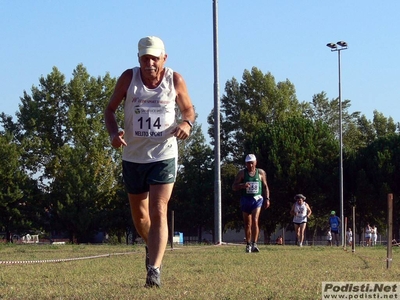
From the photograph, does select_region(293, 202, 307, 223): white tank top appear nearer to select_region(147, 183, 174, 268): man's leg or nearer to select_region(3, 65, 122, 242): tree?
select_region(147, 183, 174, 268): man's leg

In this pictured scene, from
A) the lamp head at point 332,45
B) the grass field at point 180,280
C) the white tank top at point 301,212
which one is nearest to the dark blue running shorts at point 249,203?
the grass field at point 180,280

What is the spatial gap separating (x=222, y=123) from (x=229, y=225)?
11304 millimetres

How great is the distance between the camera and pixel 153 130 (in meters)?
7.50

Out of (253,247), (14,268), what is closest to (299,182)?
(253,247)

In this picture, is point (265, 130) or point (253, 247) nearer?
point (253, 247)

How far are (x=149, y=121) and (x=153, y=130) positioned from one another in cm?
9

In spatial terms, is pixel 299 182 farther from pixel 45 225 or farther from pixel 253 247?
pixel 253 247

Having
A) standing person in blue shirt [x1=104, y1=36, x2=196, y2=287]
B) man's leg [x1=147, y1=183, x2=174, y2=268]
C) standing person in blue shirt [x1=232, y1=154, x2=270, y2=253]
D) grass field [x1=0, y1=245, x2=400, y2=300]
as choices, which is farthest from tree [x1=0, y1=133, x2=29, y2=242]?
man's leg [x1=147, y1=183, x2=174, y2=268]

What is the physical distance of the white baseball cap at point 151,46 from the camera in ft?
24.6

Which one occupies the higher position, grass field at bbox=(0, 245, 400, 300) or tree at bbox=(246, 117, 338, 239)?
tree at bbox=(246, 117, 338, 239)

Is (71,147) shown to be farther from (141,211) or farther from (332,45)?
(141,211)

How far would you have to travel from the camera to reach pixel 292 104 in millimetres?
84500

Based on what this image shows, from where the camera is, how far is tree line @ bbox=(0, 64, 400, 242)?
68750 mm

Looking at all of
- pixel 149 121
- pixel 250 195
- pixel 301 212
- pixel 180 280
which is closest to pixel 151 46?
pixel 149 121
